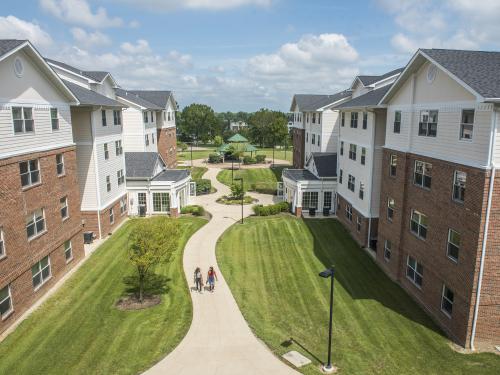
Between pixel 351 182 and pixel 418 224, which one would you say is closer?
pixel 418 224

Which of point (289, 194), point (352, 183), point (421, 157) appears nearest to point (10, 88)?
point (421, 157)

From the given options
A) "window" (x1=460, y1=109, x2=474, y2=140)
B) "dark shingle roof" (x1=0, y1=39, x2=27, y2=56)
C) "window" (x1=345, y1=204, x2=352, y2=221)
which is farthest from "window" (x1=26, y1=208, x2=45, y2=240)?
"window" (x1=345, y1=204, x2=352, y2=221)

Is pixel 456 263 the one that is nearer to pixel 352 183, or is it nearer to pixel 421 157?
pixel 421 157

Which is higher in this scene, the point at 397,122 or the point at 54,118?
the point at 54,118

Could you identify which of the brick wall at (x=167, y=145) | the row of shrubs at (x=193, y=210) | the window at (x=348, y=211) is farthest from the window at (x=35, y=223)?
the brick wall at (x=167, y=145)

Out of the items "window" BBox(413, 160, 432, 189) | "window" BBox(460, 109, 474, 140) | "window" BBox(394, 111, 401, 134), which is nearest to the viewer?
"window" BBox(460, 109, 474, 140)

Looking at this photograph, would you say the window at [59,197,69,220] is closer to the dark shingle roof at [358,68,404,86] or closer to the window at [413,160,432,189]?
the window at [413,160,432,189]

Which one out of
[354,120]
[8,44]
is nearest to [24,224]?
[8,44]

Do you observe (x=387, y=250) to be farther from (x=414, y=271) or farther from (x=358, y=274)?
(x=414, y=271)
